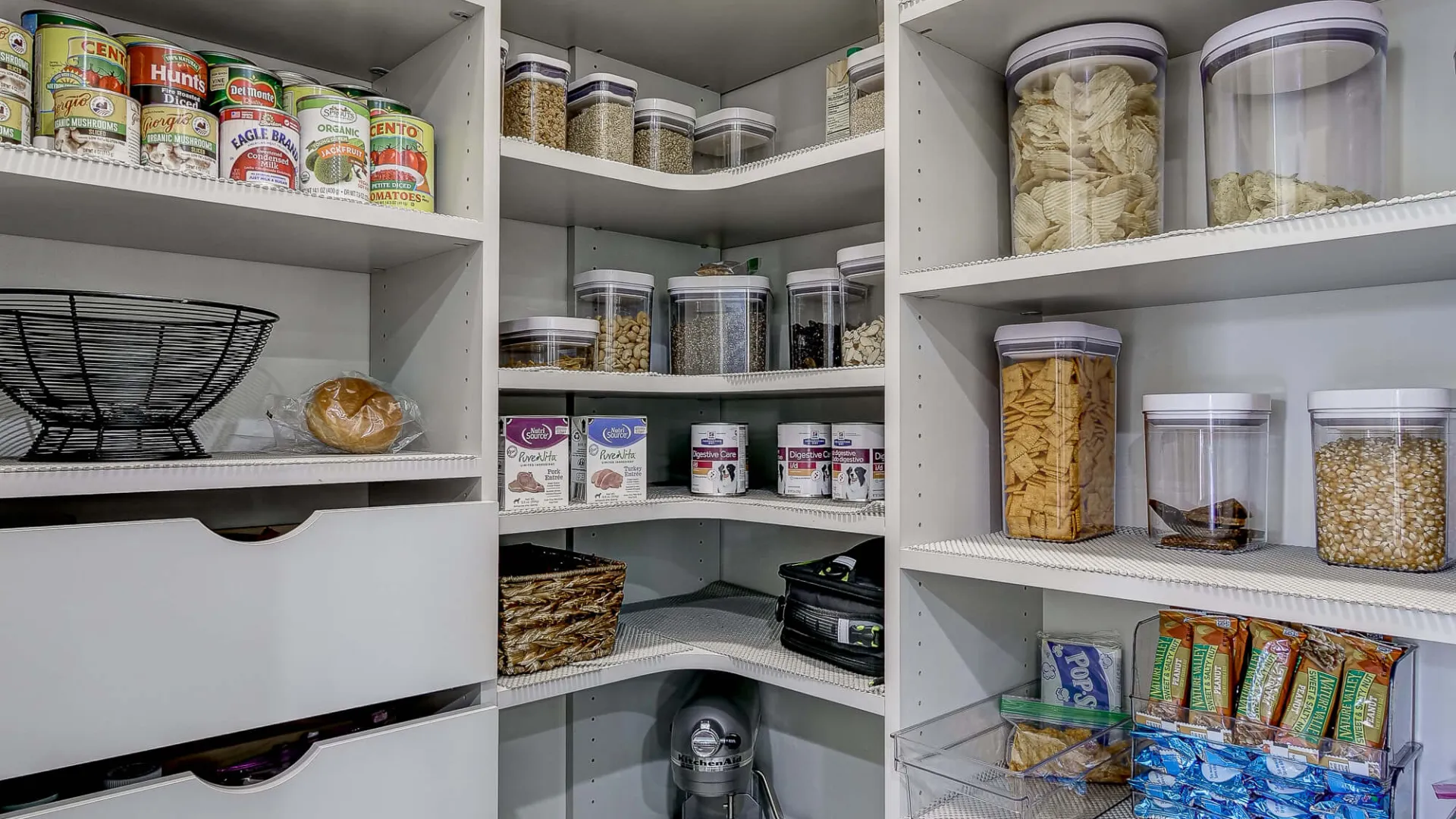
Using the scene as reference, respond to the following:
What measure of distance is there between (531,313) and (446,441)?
1.46 feet

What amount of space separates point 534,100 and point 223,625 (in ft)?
3.00

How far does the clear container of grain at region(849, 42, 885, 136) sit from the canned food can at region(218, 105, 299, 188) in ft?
2.78

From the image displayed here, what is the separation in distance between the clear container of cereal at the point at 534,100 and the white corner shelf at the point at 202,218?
234mm

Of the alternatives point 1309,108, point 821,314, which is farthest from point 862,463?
point 1309,108

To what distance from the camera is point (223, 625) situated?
1.06m

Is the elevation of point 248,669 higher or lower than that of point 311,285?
lower

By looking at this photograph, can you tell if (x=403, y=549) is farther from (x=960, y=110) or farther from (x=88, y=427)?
(x=960, y=110)

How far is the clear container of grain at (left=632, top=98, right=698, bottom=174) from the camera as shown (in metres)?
1.62

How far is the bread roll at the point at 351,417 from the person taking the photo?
1253 mm

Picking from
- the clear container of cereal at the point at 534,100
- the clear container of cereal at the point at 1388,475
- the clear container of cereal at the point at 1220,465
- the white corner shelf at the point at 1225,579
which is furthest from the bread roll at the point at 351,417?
the clear container of cereal at the point at 1388,475

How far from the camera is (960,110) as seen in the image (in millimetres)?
1417

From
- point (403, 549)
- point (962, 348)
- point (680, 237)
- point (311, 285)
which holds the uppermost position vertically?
point (680, 237)

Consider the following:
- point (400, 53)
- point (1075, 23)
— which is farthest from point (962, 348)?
point (400, 53)

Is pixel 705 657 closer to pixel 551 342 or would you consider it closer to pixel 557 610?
pixel 557 610
